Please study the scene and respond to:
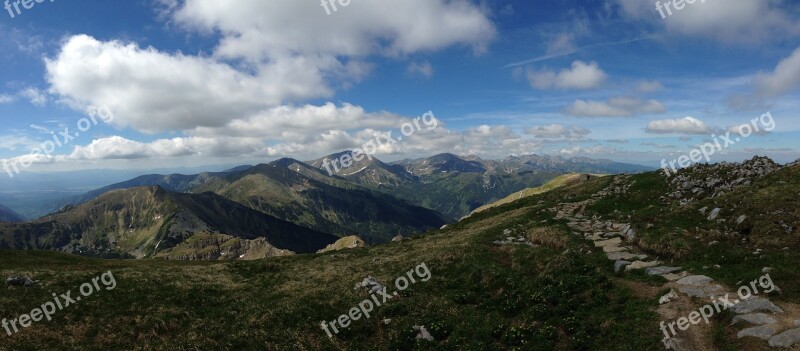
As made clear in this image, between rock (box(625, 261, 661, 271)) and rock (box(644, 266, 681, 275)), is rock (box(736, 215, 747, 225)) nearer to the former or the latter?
rock (box(625, 261, 661, 271))

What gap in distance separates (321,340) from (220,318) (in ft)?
23.8

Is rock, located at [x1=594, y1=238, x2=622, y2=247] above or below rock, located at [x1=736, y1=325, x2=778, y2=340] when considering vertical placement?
above

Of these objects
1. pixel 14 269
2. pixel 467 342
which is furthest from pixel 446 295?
pixel 14 269

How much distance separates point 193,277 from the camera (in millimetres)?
32688

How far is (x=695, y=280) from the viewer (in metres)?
21.7

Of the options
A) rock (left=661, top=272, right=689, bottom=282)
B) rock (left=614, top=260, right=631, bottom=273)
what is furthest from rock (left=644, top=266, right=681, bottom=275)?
rock (left=614, top=260, right=631, bottom=273)

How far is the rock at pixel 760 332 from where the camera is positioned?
15766 mm

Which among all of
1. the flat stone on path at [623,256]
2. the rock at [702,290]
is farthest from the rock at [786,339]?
the flat stone on path at [623,256]

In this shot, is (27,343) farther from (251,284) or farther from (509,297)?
(509,297)

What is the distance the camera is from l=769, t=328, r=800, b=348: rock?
14969mm

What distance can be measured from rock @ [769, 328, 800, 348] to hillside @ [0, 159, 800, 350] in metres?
0.50

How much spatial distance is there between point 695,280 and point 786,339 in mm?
6630

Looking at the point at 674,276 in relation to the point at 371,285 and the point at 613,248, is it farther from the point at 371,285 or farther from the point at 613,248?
the point at 371,285

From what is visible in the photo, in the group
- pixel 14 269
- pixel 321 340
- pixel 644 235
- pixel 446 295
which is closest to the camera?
pixel 321 340
